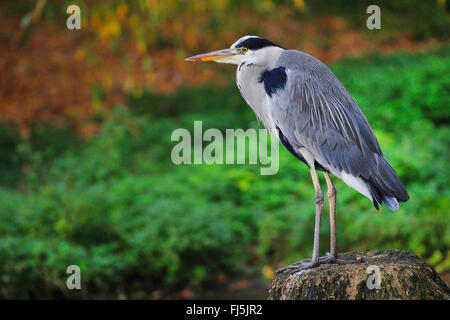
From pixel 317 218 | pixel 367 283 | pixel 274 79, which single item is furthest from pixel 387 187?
pixel 274 79

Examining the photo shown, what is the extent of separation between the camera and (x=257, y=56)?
15.3 feet

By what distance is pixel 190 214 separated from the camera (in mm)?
7867

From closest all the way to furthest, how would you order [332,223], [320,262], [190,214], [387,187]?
[387,187]
[332,223]
[320,262]
[190,214]

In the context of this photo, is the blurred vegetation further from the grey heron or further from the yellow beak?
the yellow beak

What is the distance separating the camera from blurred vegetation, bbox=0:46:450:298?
7.11 meters

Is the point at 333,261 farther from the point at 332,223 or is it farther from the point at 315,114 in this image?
the point at 315,114

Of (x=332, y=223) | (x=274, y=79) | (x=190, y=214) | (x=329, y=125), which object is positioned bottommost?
(x=190, y=214)

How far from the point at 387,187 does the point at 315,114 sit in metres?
0.75

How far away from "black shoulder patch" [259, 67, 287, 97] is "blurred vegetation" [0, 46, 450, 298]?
312 cm

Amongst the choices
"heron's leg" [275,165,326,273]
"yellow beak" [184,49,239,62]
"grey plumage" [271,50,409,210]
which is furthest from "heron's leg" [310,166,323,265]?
"yellow beak" [184,49,239,62]
